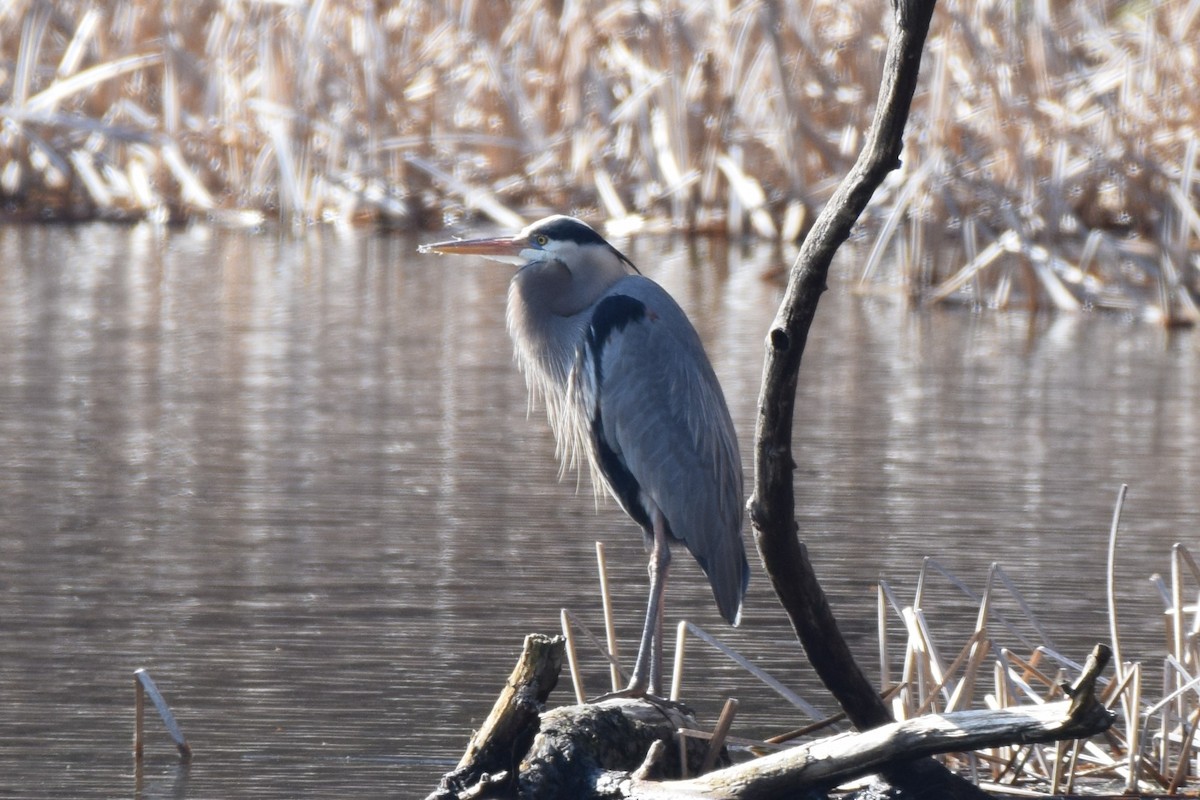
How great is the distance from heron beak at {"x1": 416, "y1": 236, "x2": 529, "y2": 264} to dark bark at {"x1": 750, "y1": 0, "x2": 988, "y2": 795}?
1.59 metres

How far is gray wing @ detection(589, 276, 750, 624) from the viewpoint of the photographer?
471 cm

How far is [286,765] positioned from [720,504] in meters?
1.31

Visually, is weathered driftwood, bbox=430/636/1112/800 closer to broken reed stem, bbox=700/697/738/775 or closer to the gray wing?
broken reed stem, bbox=700/697/738/775

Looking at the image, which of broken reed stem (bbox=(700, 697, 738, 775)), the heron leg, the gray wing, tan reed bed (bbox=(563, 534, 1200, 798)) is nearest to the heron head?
the gray wing

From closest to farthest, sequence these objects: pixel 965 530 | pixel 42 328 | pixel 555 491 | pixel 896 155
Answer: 1. pixel 896 155
2. pixel 965 530
3. pixel 555 491
4. pixel 42 328

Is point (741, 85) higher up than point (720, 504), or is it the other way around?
point (741, 85)

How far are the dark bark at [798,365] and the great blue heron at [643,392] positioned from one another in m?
1.07

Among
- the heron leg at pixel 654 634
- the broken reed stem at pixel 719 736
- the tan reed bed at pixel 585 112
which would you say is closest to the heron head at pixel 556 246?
the heron leg at pixel 654 634

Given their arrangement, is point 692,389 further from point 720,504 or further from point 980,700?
point 980,700

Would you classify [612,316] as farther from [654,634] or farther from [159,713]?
[159,713]

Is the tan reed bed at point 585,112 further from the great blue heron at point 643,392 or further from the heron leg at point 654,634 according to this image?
the heron leg at point 654,634

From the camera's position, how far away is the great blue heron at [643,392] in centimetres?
471

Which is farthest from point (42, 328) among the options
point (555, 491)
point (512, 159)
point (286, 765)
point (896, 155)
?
point (896, 155)

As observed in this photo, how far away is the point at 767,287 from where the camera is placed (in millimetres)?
11812
